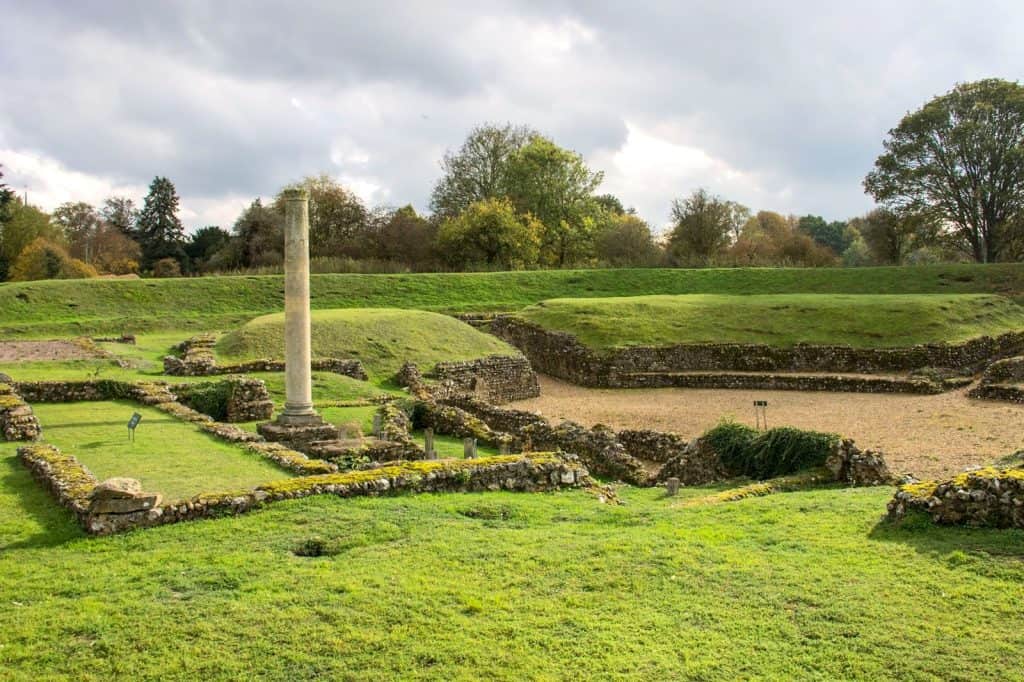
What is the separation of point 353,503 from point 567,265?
2459 inches

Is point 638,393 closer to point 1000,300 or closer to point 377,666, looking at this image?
point 1000,300

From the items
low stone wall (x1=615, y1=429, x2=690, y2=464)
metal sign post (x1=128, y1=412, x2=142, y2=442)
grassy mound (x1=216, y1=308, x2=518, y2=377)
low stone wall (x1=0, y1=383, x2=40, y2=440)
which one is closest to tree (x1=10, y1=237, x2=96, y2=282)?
grassy mound (x1=216, y1=308, x2=518, y2=377)

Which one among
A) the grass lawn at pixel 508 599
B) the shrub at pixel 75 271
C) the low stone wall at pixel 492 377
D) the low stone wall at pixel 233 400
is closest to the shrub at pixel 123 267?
the shrub at pixel 75 271

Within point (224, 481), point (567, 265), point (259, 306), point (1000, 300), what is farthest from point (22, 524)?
point (567, 265)

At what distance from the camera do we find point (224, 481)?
1273 centimetres

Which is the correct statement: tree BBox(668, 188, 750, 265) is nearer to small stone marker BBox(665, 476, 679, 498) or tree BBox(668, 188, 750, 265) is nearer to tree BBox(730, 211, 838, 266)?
tree BBox(730, 211, 838, 266)

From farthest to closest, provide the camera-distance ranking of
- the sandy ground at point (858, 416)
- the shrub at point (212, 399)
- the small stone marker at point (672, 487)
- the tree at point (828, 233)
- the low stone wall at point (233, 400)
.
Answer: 1. the tree at point (828, 233)
2. the shrub at point (212, 399)
3. the low stone wall at point (233, 400)
4. the sandy ground at point (858, 416)
5. the small stone marker at point (672, 487)

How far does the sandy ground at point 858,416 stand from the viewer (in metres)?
19.5

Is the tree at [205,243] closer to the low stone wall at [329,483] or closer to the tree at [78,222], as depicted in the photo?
the tree at [78,222]

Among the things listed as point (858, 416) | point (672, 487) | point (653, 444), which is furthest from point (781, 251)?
point (672, 487)

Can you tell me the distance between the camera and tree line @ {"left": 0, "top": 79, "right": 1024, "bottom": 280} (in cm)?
5900

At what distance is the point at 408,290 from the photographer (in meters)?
54.4

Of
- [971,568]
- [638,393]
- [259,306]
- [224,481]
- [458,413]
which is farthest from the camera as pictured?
[259,306]

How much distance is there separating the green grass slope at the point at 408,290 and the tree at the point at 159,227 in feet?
102
